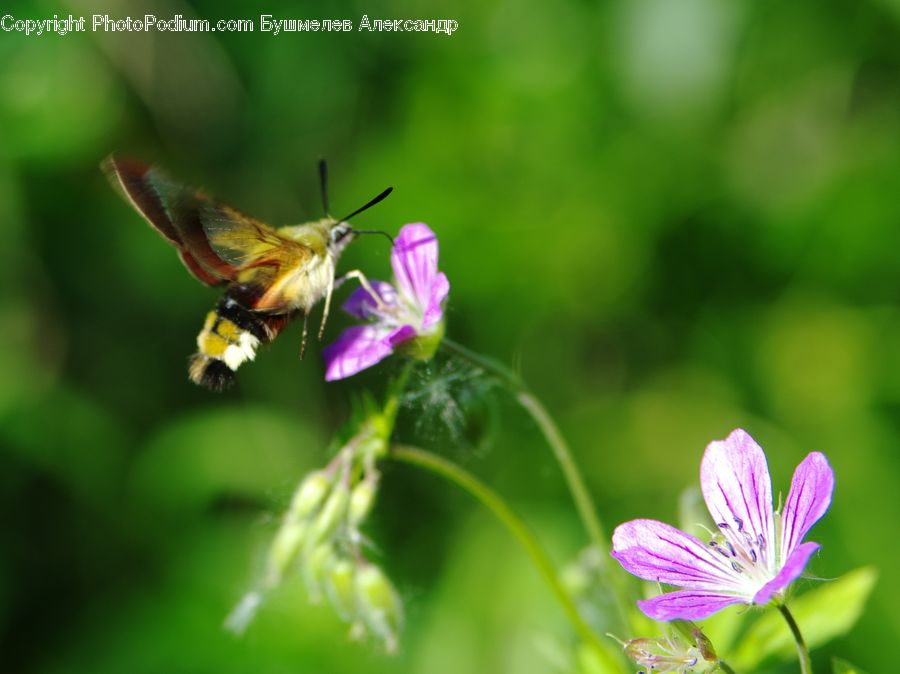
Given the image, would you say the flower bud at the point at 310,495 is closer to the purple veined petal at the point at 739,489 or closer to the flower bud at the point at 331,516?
the flower bud at the point at 331,516

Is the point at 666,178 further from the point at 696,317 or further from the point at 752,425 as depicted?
the point at 752,425

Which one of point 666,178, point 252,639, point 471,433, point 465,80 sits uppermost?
point 465,80

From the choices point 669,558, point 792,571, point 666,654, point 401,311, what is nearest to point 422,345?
point 401,311

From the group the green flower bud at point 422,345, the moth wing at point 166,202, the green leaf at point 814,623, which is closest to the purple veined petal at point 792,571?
the green leaf at point 814,623

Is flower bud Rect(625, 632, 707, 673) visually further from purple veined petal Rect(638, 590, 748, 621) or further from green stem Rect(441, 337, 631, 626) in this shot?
green stem Rect(441, 337, 631, 626)

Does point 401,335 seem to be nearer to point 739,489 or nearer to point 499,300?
point 739,489

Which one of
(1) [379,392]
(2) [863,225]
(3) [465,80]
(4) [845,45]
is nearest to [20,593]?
(1) [379,392]

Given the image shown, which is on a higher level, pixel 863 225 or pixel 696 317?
pixel 863 225
